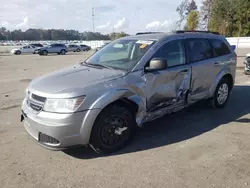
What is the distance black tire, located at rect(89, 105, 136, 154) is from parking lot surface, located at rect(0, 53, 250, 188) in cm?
14

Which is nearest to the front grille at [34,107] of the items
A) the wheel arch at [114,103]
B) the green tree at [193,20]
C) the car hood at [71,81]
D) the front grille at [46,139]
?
the car hood at [71,81]

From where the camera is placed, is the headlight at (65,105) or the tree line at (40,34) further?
the tree line at (40,34)

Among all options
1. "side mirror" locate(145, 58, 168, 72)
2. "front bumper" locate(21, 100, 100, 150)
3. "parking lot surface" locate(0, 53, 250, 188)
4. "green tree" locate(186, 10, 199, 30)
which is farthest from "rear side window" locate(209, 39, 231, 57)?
"green tree" locate(186, 10, 199, 30)

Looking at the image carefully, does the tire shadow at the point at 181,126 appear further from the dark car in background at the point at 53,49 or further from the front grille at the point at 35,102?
the dark car in background at the point at 53,49

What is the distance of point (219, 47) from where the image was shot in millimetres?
5512

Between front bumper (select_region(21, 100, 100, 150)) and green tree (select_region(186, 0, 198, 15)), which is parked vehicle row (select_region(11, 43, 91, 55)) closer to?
front bumper (select_region(21, 100, 100, 150))

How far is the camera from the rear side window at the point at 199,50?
4699mm

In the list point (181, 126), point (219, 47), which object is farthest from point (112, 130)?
point (219, 47)

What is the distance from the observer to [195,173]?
310 centimetres

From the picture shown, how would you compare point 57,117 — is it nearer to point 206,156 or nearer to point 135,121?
point 135,121

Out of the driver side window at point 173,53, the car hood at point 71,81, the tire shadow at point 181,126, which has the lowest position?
the tire shadow at point 181,126

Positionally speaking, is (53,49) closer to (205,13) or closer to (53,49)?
(53,49)

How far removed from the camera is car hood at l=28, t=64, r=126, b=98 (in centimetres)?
325

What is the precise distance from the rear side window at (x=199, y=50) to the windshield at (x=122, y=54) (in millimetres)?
980
